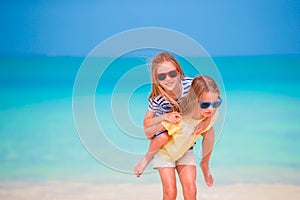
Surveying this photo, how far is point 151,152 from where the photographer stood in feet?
11.3

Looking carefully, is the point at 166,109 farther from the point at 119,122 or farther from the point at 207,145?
the point at 119,122

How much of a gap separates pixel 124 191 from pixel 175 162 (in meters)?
1.18

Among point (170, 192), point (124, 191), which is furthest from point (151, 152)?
point (124, 191)

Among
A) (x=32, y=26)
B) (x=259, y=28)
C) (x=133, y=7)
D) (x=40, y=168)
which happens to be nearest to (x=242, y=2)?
(x=259, y=28)

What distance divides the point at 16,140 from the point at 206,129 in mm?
2615

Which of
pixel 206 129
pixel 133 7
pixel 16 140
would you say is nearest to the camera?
pixel 206 129

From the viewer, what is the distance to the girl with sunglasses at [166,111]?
11.0 ft

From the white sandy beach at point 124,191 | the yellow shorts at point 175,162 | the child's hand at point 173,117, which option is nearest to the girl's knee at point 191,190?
the yellow shorts at point 175,162

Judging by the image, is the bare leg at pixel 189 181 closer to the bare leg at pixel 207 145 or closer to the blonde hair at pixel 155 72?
the bare leg at pixel 207 145

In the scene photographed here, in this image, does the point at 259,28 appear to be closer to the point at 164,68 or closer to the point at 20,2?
the point at 20,2

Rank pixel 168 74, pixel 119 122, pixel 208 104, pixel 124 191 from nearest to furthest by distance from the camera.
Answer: pixel 208 104
pixel 168 74
pixel 119 122
pixel 124 191

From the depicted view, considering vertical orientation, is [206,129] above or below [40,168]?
below

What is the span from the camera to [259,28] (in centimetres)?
602

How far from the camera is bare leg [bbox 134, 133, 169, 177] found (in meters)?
3.34
